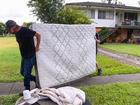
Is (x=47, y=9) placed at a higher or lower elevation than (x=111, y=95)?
higher

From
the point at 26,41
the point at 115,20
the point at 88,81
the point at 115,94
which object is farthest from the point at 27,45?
the point at 115,20

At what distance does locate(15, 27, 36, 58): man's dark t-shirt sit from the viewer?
25.1 feet

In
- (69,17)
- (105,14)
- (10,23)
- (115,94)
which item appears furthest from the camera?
(105,14)

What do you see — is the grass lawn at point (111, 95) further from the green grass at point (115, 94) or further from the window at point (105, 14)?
the window at point (105, 14)

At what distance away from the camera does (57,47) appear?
8.64 metres

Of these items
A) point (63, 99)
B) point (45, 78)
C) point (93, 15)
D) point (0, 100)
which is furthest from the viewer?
point (93, 15)

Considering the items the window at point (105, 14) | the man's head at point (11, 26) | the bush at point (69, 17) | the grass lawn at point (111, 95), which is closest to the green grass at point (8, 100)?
the grass lawn at point (111, 95)

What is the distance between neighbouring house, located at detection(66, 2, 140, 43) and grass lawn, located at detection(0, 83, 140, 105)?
31516mm

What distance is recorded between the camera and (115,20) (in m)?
43.0

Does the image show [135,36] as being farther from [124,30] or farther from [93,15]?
[93,15]

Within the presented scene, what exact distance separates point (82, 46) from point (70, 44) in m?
0.73

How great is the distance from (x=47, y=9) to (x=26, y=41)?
753 inches

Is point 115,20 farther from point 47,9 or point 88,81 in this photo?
point 88,81

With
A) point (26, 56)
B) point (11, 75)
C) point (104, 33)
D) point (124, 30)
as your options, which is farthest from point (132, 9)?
point (26, 56)
